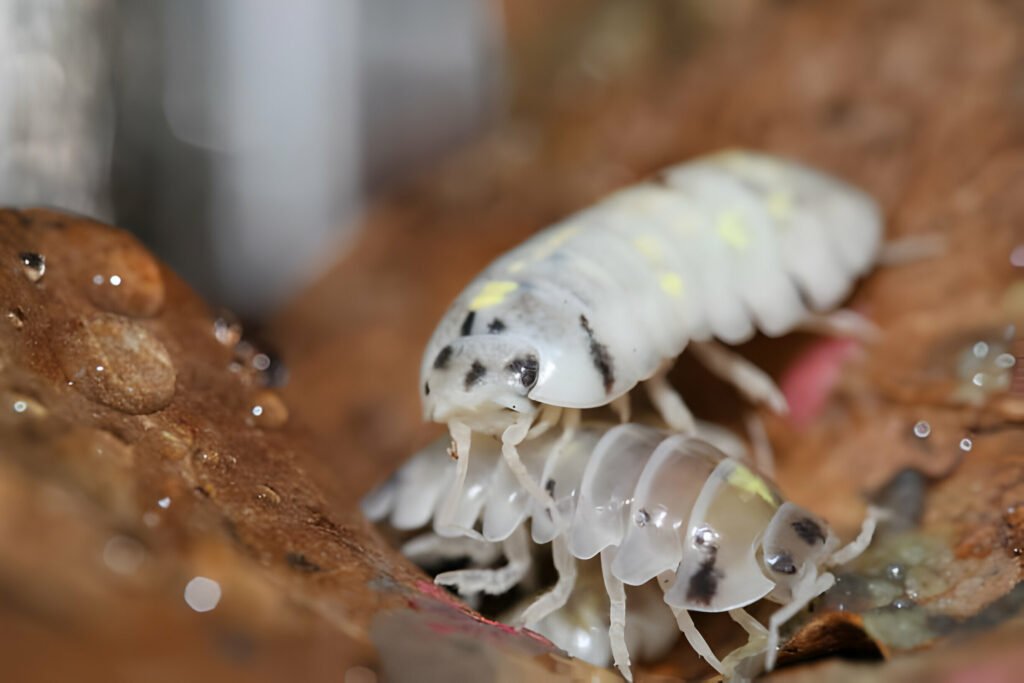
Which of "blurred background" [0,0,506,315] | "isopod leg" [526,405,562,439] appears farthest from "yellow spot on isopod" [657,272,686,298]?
"blurred background" [0,0,506,315]

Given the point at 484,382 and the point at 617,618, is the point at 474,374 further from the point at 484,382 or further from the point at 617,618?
the point at 617,618

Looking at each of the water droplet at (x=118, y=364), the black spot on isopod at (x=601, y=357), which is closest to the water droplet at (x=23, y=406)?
the water droplet at (x=118, y=364)

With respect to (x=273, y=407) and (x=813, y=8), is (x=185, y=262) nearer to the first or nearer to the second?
(x=273, y=407)

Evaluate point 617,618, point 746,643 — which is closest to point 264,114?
point 617,618

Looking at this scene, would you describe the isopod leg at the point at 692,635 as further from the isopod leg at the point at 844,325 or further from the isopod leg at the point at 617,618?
the isopod leg at the point at 844,325

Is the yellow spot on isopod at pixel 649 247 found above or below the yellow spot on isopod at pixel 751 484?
above

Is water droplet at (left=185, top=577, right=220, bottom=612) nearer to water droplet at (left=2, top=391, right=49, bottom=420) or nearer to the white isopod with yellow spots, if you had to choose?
water droplet at (left=2, top=391, right=49, bottom=420)
